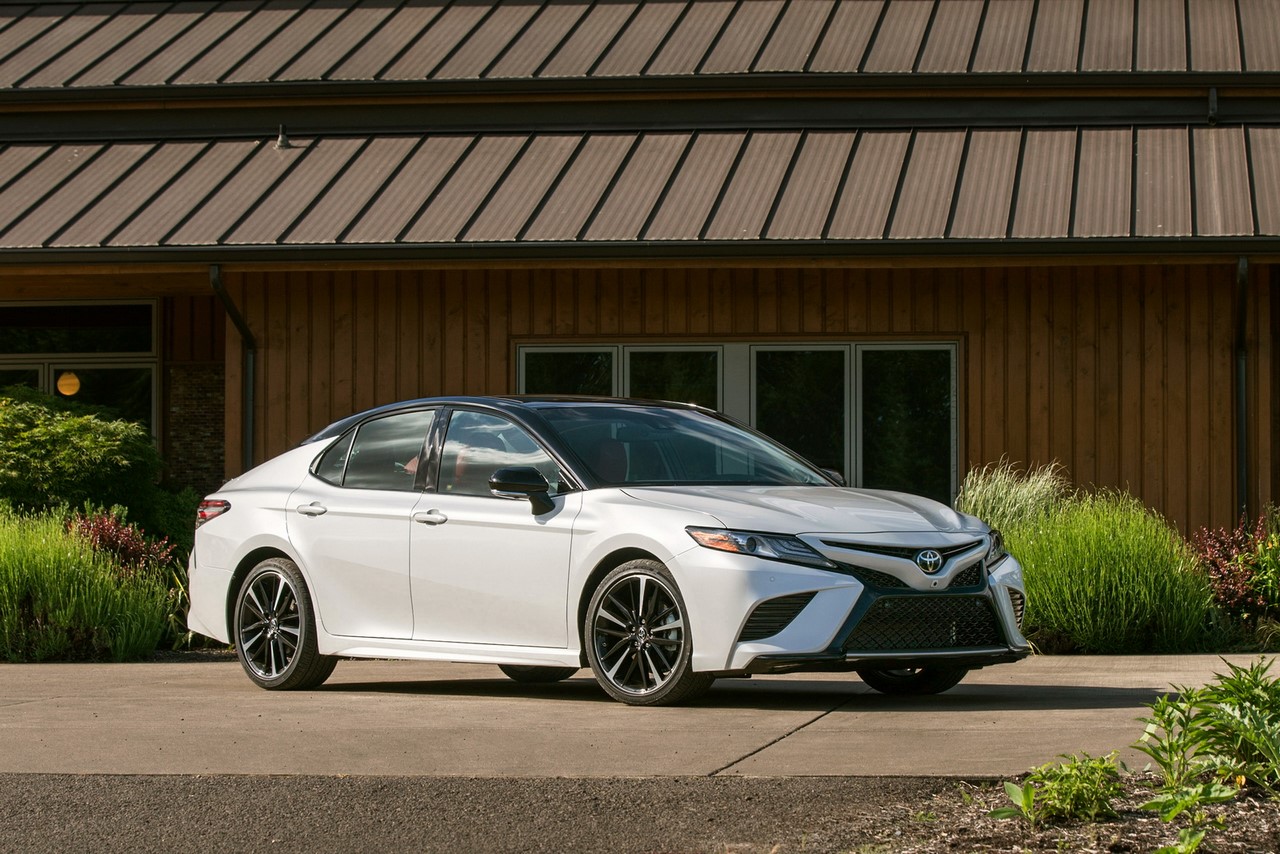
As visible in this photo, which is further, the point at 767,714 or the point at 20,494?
the point at 20,494

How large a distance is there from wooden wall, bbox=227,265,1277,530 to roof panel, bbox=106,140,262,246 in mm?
840

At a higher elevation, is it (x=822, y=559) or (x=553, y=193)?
(x=553, y=193)

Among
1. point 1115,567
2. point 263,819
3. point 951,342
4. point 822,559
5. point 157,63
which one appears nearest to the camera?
point 263,819

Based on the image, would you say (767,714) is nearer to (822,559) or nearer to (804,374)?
(822,559)

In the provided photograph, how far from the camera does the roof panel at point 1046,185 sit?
14.2 m

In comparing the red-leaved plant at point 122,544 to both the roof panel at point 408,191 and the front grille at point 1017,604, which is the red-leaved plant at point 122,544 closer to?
the roof panel at point 408,191

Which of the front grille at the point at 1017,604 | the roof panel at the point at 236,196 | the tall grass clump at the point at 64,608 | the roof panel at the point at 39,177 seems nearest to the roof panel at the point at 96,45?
the roof panel at the point at 39,177

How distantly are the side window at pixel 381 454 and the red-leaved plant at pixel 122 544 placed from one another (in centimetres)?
360

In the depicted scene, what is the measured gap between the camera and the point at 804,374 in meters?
15.4

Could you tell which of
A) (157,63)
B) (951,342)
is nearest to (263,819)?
(951,342)

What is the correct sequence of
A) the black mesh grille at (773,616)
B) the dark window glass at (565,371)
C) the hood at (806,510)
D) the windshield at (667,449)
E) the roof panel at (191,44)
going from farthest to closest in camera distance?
the roof panel at (191,44) → the dark window glass at (565,371) → the windshield at (667,449) → the hood at (806,510) → the black mesh grille at (773,616)

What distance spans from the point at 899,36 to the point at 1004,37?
39.1 inches

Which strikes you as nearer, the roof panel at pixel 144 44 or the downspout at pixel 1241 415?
the downspout at pixel 1241 415

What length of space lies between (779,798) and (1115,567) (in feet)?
21.8
